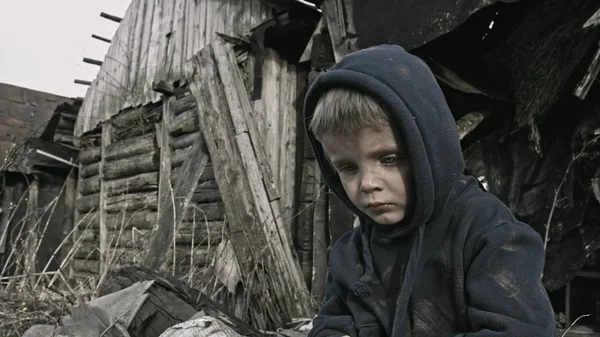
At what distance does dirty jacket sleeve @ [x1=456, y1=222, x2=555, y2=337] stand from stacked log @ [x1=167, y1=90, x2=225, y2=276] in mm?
4173

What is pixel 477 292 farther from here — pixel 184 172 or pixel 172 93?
pixel 172 93

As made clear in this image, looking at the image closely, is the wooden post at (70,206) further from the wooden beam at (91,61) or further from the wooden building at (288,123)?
the wooden beam at (91,61)

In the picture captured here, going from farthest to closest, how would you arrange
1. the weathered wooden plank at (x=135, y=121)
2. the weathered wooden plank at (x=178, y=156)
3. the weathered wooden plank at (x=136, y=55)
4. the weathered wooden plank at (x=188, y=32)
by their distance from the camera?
the weathered wooden plank at (x=136, y=55)
the weathered wooden plank at (x=135, y=121)
the weathered wooden plank at (x=188, y=32)
the weathered wooden plank at (x=178, y=156)

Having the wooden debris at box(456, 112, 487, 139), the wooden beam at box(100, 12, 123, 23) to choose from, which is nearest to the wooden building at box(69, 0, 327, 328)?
the wooden beam at box(100, 12, 123, 23)

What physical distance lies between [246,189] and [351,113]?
3.84 metres

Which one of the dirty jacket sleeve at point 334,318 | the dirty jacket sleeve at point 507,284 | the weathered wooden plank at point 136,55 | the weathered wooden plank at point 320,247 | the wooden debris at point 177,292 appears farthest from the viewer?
the weathered wooden plank at point 136,55

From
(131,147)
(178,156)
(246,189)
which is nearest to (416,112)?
(246,189)

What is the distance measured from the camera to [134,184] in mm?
7699

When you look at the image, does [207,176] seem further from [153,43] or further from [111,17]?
[111,17]

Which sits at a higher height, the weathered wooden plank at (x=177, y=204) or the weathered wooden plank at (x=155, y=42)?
the weathered wooden plank at (x=155, y=42)

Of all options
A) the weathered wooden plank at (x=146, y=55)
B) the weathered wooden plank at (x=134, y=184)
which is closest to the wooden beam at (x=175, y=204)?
the weathered wooden plank at (x=134, y=184)

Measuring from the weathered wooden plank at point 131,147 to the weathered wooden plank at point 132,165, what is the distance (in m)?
0.06

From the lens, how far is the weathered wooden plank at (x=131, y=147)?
7.58 meters

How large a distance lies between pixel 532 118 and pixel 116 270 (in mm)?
2968
